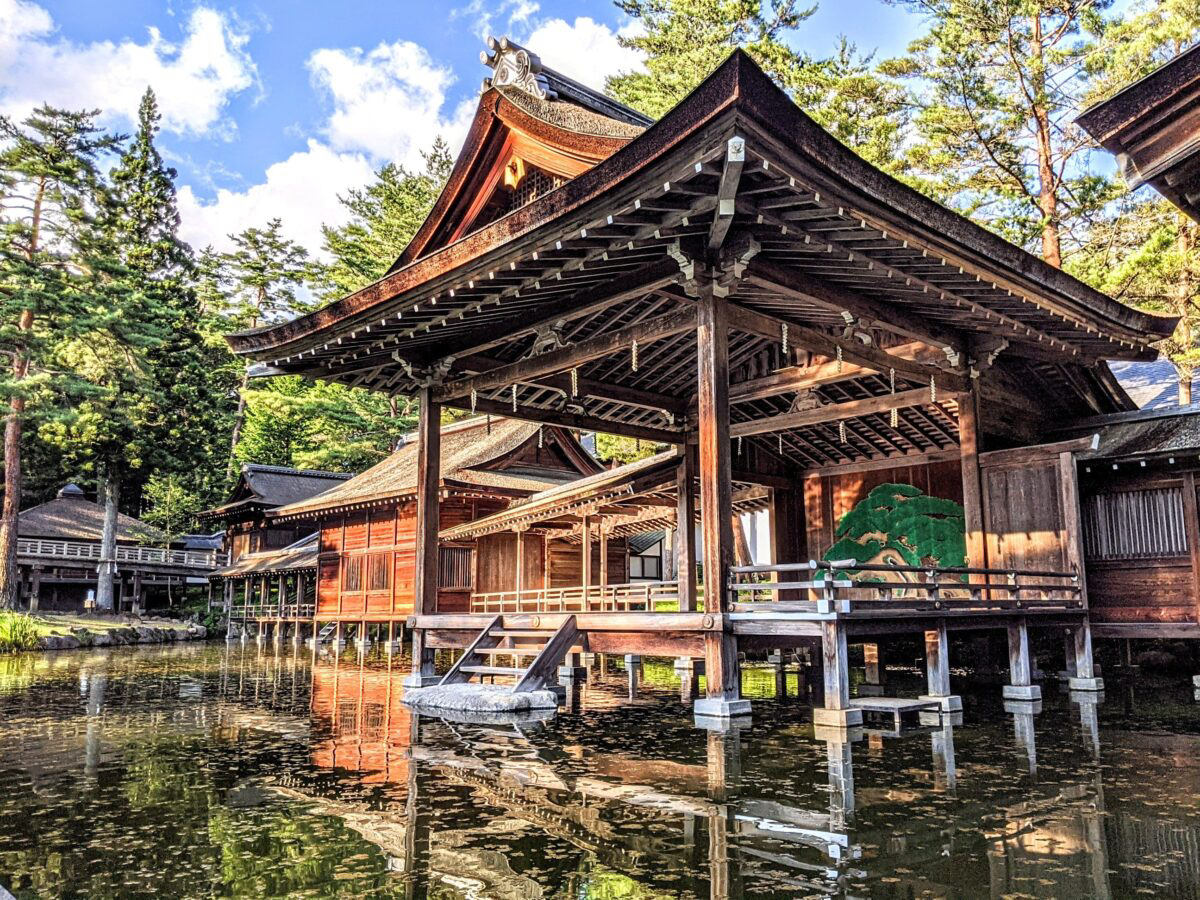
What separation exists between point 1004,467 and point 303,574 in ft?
79.2

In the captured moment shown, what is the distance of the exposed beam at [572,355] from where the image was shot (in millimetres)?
9734

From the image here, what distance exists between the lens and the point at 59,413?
91.6 feet

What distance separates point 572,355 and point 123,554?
31.9 meters

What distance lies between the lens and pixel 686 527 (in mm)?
14555

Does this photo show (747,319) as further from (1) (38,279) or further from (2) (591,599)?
(1) (38,279)

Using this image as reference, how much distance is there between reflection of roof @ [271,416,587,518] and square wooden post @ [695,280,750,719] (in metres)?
12.0

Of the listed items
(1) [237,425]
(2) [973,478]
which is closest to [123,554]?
(1) [237,425]

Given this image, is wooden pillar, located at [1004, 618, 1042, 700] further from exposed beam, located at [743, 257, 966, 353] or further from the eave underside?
exposed beam, located at [743, 257, 966, 353]

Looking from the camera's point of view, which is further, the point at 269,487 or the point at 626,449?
the point at 269,487

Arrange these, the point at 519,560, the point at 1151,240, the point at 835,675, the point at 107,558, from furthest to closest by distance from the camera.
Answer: the point at 107,558 → the point at 519,560 → the point at 1151,240 → the point at 835,675

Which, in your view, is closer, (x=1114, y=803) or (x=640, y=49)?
(x=1114, y=803)

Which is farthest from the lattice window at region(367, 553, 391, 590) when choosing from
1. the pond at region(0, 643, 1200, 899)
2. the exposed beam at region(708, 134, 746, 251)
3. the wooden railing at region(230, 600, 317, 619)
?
the exposed beam at region(708, 134, 746, 251)

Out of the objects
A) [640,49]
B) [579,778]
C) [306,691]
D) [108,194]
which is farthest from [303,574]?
[579,778]

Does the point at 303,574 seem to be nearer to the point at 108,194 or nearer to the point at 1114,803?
the point at 108,194
